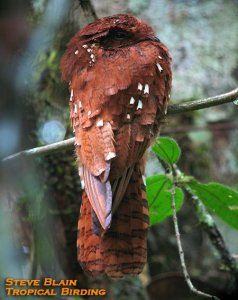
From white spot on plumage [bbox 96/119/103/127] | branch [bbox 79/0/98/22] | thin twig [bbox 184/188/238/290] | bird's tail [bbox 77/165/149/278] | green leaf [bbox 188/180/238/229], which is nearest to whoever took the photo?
bird's tail [bbox 77/165/149/278]

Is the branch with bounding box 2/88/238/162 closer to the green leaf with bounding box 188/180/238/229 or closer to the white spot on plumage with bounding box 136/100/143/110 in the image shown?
the white spot on plumage with bounding box 136/100/143/110

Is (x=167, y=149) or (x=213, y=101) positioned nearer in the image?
(x=213, y=101)

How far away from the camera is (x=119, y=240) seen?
191 centimetres

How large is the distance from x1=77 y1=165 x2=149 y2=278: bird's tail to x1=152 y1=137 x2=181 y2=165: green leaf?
0.26 m

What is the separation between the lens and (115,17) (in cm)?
229

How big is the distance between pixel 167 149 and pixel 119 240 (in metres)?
0.47

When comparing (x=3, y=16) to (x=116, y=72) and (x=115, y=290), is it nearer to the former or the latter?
(x=116, y=72)

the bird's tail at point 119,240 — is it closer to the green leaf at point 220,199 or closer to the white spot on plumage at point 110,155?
the white spot on plumage at point 110,155

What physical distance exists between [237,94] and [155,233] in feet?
4.83

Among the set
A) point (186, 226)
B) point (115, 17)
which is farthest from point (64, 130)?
point (186, 226)

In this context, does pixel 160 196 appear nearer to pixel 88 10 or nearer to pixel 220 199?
pixel 220 199

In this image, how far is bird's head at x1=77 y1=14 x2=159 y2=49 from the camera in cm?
221

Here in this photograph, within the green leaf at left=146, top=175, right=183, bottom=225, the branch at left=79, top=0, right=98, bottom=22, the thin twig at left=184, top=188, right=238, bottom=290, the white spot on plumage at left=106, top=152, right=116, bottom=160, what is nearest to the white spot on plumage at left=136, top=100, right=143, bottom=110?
the white spot on plumage at left=106, top=152, right=116, bottom=160

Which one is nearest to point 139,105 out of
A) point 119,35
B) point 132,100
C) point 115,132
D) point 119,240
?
point 132,100
